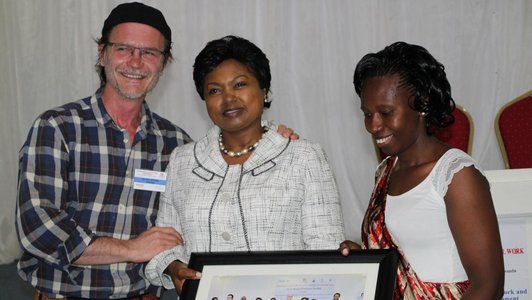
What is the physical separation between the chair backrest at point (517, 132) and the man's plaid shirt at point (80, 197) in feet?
8.34

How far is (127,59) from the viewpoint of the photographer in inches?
123

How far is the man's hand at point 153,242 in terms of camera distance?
9.10ft

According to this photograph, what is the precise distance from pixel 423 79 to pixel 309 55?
4863 millimetres

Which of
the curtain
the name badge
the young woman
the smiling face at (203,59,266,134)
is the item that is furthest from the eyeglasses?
the curtain

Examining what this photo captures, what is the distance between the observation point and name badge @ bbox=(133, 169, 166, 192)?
3025 mm

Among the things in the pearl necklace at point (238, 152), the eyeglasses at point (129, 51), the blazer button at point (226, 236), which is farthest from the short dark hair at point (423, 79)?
the eyeglasses at point (129, 51)

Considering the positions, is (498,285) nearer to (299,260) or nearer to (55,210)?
(299,260)

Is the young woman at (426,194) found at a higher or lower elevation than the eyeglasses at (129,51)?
lower

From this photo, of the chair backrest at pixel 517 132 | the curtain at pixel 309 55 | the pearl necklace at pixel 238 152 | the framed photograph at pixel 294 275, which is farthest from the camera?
the curtain at pixel 309 55

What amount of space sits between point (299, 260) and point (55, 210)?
0.99 meters

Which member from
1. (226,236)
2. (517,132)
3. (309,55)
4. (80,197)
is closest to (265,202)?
(226,236)

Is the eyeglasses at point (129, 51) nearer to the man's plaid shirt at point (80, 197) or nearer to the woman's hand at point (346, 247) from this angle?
the man's plaid shirt at point (80, 197)

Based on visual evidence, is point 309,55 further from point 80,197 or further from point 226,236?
point 226,236

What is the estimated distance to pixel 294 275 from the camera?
2.39 m
